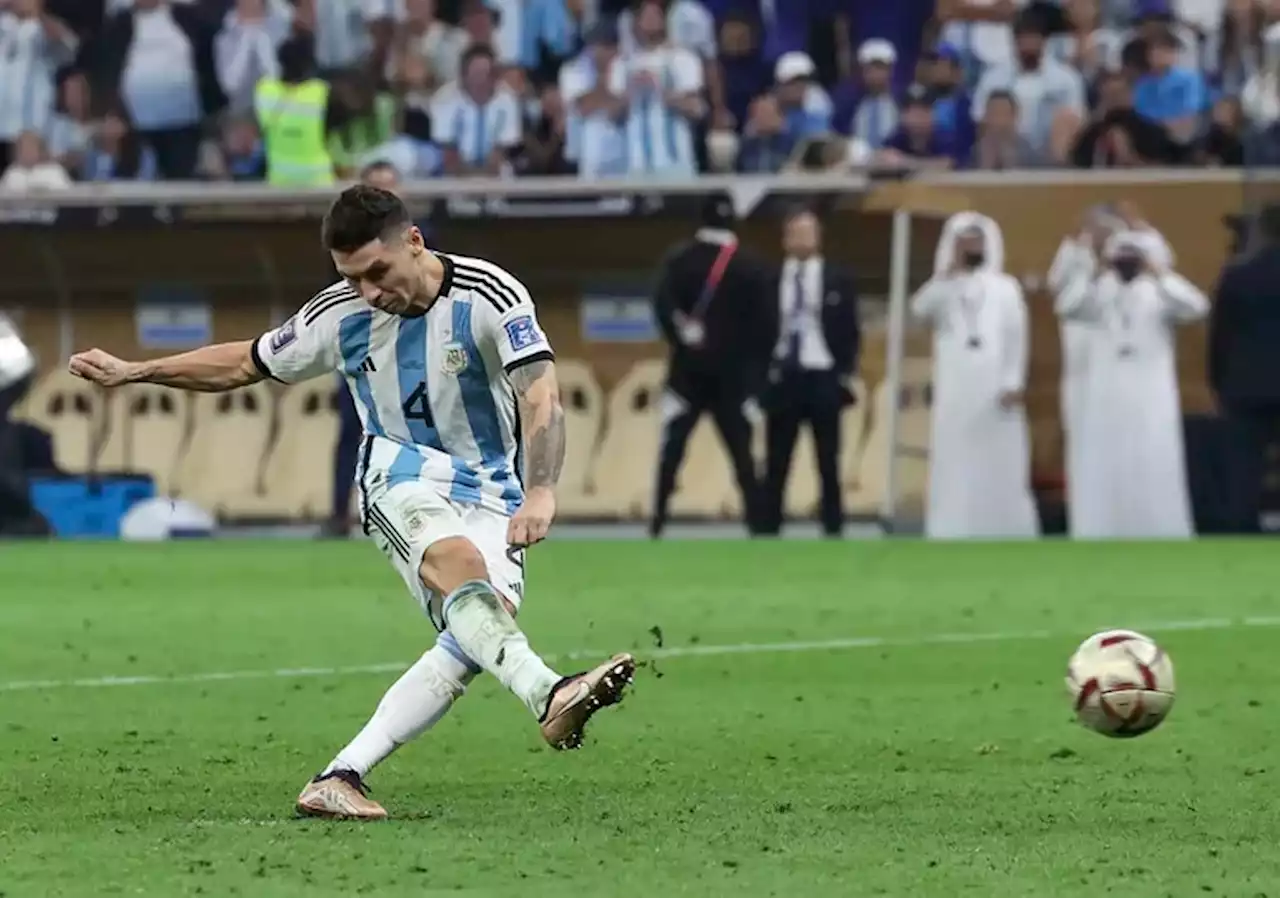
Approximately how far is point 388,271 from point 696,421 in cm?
1374

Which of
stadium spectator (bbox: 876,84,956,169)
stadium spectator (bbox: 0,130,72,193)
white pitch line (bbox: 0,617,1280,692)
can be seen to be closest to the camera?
white pitch line (bbox: 0,617,1280,692)

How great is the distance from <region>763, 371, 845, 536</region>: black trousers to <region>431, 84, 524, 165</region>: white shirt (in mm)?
3262

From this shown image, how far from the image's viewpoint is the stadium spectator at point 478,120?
73.4ft

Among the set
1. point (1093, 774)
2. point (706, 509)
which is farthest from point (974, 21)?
point (1093, 774)

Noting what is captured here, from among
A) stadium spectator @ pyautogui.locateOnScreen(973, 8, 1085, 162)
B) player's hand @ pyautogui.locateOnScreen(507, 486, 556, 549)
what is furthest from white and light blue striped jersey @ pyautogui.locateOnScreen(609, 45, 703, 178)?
player's hand @ pyautogui.locateOnScreen(507, 486, 556, 549)

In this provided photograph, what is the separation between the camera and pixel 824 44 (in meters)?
22.9

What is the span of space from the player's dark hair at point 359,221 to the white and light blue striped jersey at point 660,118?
48.4 ft

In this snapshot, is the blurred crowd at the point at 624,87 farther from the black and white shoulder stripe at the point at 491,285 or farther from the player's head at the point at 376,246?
the player's head at the point at 376,246

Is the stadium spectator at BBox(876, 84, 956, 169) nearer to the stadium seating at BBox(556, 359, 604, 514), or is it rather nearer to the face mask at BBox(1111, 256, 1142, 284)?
the face mask at BBox(1111, 256, 1142, 284)

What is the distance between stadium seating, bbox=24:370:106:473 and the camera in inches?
926

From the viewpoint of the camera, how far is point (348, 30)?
2389 centimetres

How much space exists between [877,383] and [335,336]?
590 inches

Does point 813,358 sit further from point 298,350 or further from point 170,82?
point 298,350

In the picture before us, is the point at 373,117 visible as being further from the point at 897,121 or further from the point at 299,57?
the point at 897,121
